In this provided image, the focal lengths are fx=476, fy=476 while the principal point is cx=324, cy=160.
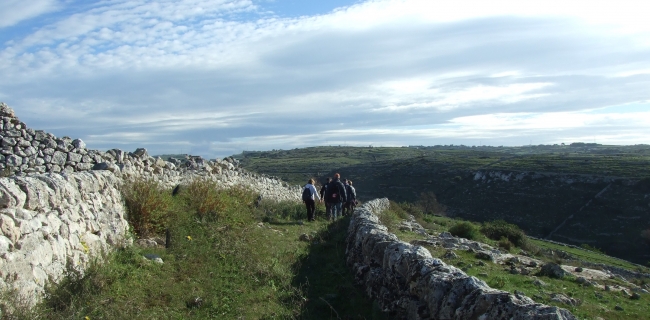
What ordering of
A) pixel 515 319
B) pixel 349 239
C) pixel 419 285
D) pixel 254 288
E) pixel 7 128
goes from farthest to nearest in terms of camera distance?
pixel 7 128 < pixel 349 239 < pixel 254 288 < pixel 419 285 < pixel 515 319

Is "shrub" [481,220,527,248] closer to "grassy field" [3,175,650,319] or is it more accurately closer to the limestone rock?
"grassy field" [3,175,650,319]

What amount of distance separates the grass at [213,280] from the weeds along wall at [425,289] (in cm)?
34

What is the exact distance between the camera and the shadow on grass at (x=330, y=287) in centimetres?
654

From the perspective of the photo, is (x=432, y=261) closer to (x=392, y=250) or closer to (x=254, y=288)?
(x=392, y=250)

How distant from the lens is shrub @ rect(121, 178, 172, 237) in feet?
33.0

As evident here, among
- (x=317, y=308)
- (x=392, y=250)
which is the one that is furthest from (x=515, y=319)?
(x=317, y=308)

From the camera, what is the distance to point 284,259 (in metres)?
9.59

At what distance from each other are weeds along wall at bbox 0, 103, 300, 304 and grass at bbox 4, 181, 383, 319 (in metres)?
0.32

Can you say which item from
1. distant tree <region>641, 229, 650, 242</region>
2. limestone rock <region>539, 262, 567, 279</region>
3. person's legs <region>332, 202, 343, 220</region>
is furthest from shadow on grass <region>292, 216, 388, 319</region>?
distant tree <region>641, 229, 650, 242</region>

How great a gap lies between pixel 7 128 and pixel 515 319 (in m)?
12.1

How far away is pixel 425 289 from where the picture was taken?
5.25 metres

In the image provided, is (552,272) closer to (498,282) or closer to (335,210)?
(498,282)

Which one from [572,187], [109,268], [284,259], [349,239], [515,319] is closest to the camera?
[515,319]

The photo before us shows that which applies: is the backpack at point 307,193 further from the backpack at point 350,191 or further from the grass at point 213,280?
the grass at point 213,280
